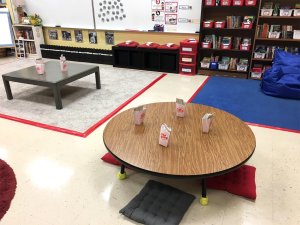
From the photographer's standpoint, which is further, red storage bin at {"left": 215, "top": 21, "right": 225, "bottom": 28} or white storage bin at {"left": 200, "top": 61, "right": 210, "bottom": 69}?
white storage bin at {"left": 200, "top": 61, "right": 210, "bottom": 69}

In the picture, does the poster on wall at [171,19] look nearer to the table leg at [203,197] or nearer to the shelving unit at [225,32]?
the shelving unit at [225,32]

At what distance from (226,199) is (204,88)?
8.17 feet

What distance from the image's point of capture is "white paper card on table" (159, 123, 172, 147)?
182 centimetres

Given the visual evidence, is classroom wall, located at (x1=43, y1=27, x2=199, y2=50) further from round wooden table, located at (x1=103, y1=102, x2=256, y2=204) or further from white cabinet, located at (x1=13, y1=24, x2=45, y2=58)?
round wooden table, located at (x1=103, y1=102, x2=256, y2=204)

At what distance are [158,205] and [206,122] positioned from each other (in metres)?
0.72

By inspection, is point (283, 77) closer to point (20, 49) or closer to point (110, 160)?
point (110, 160)

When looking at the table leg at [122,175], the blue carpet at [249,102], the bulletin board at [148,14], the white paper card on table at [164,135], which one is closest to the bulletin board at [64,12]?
the bulletin board at [148,14]

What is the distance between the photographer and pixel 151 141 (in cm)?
196

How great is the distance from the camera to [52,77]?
346 centimetres

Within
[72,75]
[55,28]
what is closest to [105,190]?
[72,75]

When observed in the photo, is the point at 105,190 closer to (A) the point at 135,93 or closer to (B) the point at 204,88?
(A) the point at 135,93

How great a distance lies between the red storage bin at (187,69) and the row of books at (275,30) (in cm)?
122

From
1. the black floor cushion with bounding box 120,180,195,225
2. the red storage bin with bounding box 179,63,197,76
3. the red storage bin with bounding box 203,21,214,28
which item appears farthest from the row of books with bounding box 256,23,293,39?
the black floor cushion with bounding box 120,180,195,225

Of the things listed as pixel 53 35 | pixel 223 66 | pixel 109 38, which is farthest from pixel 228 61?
pixel 53 35
